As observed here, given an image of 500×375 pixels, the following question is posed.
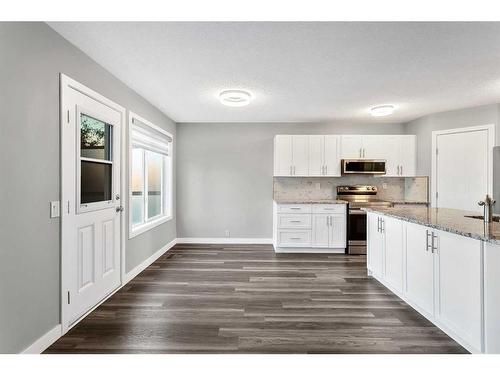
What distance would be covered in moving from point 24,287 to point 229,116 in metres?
3.85

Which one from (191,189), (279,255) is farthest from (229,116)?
(279,255)

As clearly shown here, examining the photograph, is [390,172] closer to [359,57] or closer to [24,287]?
[359,57]

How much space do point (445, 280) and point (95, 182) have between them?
3188mm

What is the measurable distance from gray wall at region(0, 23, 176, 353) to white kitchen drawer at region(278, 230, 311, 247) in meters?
3.41

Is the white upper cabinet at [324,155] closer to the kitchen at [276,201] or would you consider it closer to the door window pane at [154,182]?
the kitchen at [276,201]

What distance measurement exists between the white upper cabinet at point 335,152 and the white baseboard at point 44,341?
3.88 metres

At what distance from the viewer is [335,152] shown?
203 inches

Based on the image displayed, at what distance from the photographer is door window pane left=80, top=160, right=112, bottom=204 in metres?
2.54

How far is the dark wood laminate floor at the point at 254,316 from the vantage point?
209cm

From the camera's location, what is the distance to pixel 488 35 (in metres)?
2.21

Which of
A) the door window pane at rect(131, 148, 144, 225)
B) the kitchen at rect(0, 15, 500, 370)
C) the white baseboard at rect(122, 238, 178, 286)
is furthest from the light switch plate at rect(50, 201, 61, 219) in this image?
the door window pane at rect(131, 148, 144, 225)

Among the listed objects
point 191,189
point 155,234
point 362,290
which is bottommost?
point 362,290

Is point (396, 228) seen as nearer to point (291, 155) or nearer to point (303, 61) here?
point (303, 61)

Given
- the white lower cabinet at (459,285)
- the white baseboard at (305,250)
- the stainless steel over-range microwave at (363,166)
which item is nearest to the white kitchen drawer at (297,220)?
the white baseboard at (305,250)
